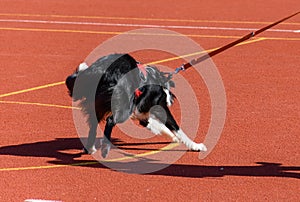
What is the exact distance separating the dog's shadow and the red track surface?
1cm

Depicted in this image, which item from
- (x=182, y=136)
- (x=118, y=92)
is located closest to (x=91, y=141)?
(x=118, y=92)

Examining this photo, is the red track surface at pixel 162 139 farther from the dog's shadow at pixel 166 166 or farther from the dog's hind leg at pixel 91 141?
the dog's hind leg at pixel 91 141

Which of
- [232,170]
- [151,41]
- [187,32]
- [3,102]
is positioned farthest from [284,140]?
[187,32]

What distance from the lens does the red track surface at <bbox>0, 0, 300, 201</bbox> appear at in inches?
303

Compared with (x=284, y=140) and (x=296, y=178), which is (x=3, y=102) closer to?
(x=284, y=140)

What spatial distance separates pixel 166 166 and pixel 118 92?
3.21ft

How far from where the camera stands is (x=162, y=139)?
31.7 ft

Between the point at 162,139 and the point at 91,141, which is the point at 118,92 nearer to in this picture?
the point at 91,141

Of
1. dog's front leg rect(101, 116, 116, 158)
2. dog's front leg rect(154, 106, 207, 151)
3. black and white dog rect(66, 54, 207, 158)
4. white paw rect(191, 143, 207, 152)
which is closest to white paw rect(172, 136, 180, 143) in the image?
dog's front leg rect(154, 106, 207, 151)

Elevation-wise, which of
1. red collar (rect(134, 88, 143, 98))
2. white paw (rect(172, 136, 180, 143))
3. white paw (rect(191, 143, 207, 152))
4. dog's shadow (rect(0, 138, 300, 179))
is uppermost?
red collar (rect(134, 88, 143, 98))

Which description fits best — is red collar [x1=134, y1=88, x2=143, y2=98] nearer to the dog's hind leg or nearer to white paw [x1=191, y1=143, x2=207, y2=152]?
the dog's hind leg

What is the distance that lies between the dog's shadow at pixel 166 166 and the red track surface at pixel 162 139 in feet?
0.04

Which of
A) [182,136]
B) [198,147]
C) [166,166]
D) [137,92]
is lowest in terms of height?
[166,166]

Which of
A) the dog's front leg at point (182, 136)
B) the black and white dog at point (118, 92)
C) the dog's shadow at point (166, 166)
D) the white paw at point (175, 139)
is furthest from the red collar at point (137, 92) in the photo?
the white paw at point (175, 139)
